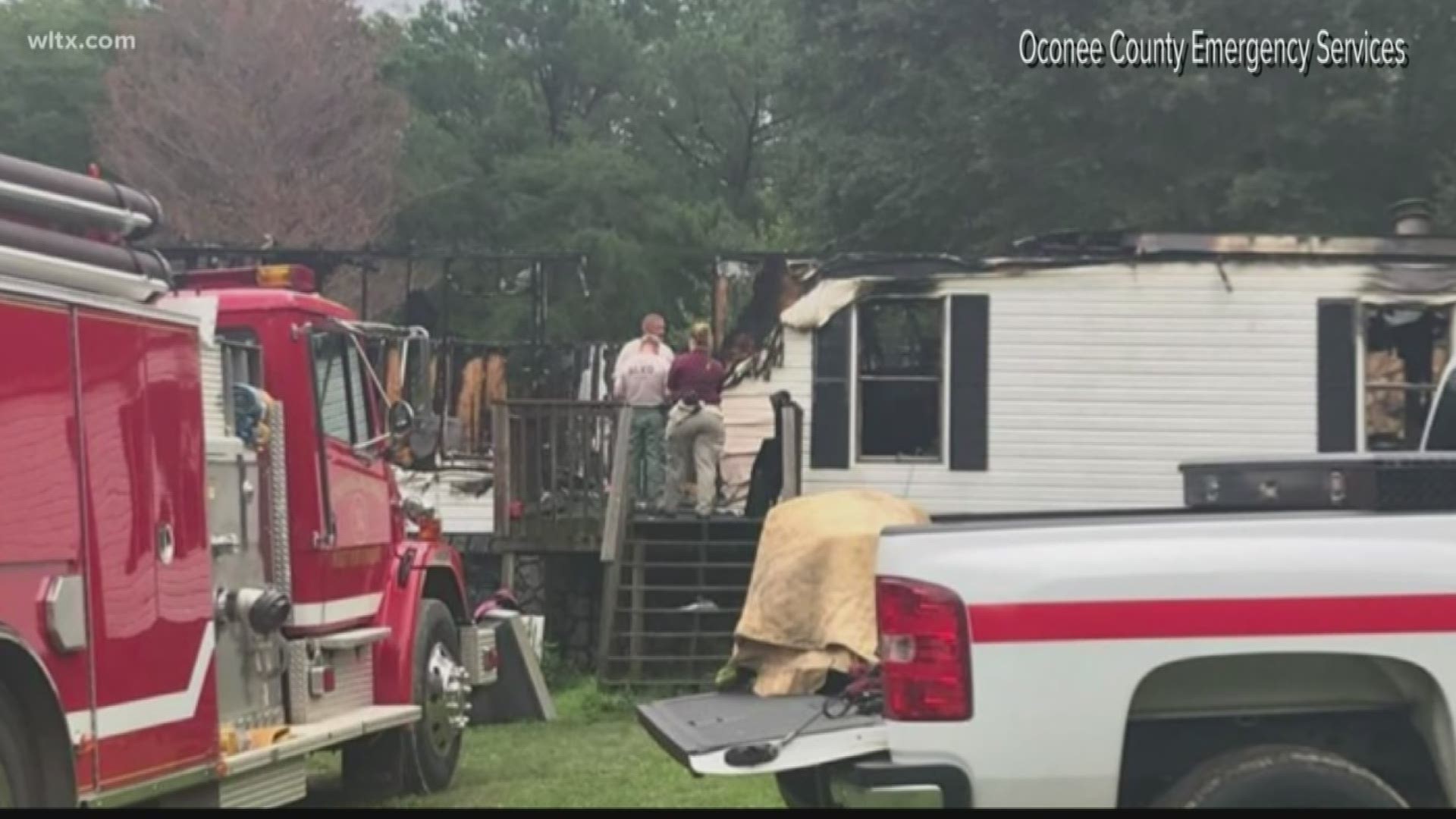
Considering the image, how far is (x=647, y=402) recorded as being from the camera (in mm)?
17391

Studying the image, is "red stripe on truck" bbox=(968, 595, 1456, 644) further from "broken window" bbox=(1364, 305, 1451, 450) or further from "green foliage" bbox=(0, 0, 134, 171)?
"green foliage" bbox=(0, 0, 134, 171)

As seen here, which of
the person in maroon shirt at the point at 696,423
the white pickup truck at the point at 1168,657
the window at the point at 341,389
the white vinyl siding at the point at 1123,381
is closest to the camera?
the white pickup truck at the point at 1168,657

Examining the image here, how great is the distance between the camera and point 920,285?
1752 cm

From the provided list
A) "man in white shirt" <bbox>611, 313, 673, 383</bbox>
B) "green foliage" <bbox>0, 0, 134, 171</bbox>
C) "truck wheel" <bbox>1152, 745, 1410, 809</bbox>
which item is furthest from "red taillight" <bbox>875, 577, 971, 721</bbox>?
"green foliage" <bbox>0, 0, 134, 171</bbox>

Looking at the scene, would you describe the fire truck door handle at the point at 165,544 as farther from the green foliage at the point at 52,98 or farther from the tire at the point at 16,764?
the green foliage at the point at 52,98

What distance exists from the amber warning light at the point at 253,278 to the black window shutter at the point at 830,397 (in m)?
7.39

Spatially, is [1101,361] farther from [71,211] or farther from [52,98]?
[52,98]

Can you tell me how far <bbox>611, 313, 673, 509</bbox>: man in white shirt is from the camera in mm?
17422

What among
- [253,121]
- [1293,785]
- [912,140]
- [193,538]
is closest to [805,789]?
[1293,785]

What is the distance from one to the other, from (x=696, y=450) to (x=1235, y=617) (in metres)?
12.0

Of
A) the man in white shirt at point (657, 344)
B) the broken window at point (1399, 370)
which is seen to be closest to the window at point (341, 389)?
the man in white shirt at point (657, 344)

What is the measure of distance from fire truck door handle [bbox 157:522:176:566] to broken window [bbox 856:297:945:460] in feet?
35.0

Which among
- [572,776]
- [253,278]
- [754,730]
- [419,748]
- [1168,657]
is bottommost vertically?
[572,776]

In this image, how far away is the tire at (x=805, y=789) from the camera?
18.9 ft
